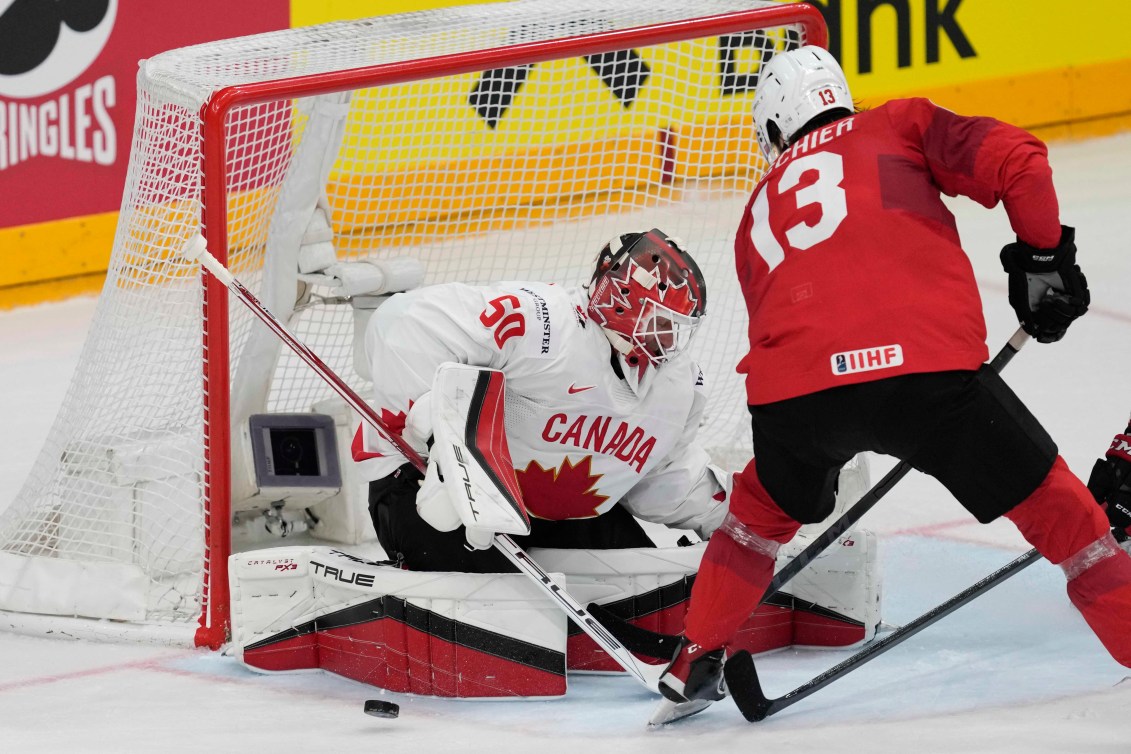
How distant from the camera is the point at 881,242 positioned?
8.16 ft

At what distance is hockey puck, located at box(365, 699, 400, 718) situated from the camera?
8.93ft

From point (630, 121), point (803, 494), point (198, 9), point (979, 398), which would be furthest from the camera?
point (198, 9)

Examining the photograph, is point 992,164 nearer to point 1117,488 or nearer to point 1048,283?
point 1048,283

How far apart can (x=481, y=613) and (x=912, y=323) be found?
876 millimetres

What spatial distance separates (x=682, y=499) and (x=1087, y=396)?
184cm

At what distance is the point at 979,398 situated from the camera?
7.94ft

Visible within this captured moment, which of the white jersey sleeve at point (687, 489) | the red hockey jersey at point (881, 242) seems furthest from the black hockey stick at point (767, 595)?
the red hockey jersey at point (881, 242)

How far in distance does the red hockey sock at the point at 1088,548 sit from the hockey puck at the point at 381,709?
1.02 m

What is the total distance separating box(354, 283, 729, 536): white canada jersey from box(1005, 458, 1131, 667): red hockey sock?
2.52ft

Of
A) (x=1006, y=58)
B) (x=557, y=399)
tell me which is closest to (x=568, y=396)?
(x=557, y=399)

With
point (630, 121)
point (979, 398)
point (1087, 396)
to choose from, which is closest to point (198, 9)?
point (630, 121)

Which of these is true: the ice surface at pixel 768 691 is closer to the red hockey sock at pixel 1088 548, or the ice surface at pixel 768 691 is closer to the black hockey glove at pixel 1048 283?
the red hockey sock at pixel 1088 548

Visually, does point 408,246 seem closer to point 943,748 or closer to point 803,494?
point 803,494

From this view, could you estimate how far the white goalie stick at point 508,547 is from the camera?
2816 millimetres
